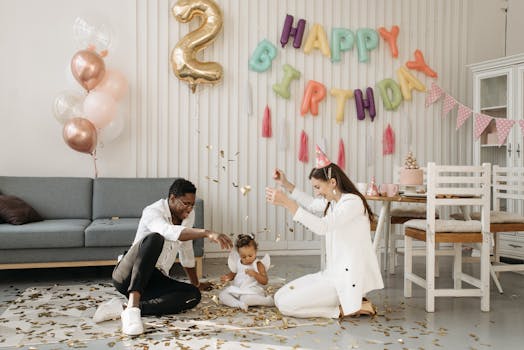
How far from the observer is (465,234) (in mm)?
3441

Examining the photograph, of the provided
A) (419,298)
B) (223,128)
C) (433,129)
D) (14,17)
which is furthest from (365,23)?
(14,17)

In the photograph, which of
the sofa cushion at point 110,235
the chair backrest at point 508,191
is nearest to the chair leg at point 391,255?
the chair backrest at point 508,191

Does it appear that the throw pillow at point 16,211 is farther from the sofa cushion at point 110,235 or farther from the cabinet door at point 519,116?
the cabinet door at point 519,116

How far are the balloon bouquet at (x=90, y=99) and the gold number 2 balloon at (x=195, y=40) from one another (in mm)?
627

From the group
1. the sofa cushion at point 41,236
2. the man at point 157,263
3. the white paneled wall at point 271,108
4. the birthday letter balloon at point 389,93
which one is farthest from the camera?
the birthday letter balloon at point 389,93

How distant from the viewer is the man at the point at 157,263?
2938mm

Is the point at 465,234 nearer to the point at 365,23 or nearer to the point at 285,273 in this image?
A: the point at 285,273

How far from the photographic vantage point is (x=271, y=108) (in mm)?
5375

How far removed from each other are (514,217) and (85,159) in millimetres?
3733

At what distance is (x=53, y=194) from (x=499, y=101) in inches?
175

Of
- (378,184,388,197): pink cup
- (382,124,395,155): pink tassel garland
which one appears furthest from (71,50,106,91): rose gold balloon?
(382,124,395,155): pink tassel garland

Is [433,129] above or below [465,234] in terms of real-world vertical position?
above

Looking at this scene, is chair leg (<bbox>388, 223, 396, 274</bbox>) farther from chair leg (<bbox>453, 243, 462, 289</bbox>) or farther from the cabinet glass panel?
the cabinet glass panel

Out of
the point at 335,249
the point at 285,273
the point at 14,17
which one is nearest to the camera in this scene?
the point at 335,249
